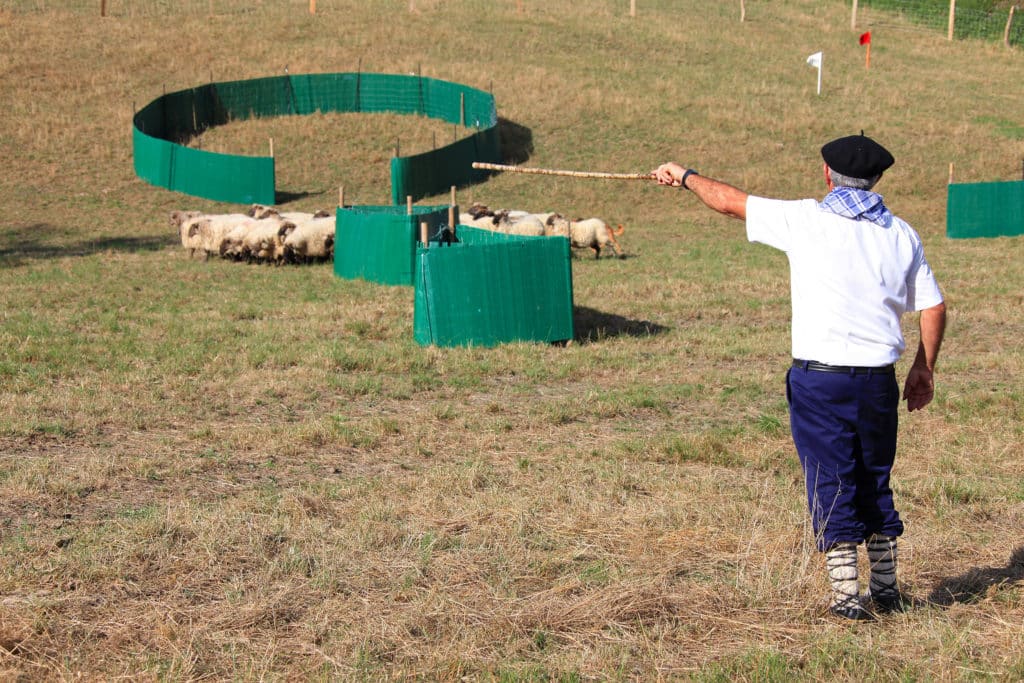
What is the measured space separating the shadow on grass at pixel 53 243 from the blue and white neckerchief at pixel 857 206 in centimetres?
1767

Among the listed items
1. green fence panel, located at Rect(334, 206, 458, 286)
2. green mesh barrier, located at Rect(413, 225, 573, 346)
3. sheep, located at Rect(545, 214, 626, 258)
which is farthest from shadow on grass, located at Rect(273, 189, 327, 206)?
green mesh barrier, located at Rect(413, 225, 573, 346)

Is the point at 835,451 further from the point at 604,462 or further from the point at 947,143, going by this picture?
the point at 947,143

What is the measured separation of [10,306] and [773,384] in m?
10.1

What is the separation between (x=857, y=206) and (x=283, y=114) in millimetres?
31796

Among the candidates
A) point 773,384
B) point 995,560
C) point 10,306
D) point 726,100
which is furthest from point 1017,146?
point 995,560

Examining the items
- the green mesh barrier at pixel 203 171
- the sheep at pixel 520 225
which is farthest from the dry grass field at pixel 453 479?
the green mesh barrier at pixel 203 171

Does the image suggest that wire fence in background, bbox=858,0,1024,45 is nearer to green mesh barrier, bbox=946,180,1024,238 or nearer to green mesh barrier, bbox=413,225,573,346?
green mesh barrier, bbox=946,180,1024,238

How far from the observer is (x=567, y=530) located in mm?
6207

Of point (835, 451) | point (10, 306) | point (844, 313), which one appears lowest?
point (10, 306)

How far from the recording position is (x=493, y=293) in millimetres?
12719

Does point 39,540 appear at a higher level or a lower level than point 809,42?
lower

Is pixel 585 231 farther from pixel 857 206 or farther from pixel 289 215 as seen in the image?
pixel 857 206

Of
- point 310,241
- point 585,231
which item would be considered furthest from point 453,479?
point 585,231

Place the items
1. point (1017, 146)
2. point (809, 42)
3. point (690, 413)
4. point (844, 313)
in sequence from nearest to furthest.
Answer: point (844, 313) → point (690, 413) → point (1017, 146) → point (809, 42)
